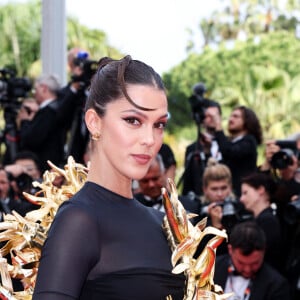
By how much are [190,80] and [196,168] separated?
92.1 ft

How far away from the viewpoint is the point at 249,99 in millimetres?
31953

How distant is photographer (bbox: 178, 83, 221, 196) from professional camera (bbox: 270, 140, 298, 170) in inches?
24.6

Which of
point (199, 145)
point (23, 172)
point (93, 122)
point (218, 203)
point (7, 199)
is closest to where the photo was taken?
point (93, 122)

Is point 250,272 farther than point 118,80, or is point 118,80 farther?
point 250,272

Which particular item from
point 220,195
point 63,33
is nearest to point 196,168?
point 220,195

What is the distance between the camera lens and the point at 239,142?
758cm

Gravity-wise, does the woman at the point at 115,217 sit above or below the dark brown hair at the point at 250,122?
above

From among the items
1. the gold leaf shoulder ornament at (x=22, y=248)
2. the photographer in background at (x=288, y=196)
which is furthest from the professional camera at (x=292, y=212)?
the gold leaf shoulder ornament at (x=22, y=248)

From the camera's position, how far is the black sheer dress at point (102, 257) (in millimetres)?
2500

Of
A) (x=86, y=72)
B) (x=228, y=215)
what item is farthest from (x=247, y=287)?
(x=86, y=72)

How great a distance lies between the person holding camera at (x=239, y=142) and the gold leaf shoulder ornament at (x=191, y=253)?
4773 mm

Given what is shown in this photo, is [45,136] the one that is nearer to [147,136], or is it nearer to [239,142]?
[239,142]

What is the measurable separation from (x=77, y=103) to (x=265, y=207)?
1.72 m

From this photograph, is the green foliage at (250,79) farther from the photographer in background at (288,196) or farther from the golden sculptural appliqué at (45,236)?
the golden sculptural appliqué at (45,236)
